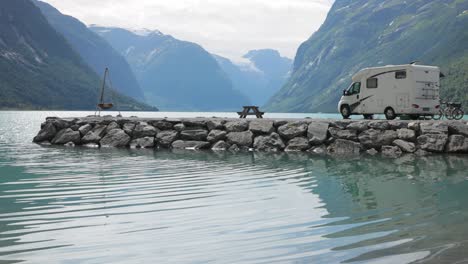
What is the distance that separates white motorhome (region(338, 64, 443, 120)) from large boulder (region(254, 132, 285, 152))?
701 centimetres

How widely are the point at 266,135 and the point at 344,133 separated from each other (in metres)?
4.33

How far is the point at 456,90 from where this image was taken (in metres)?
177

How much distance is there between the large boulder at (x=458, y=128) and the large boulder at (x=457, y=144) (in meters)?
0.26

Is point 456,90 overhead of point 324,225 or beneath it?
overhead

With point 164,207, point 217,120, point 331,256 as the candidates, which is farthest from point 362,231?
point 217,120

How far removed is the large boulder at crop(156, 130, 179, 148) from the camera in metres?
27.2

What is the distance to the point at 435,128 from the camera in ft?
72.2

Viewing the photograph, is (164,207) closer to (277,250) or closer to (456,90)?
(277,250)

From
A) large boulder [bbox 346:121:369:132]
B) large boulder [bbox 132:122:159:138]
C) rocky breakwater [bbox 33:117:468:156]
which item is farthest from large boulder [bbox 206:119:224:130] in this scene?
large boulder [bbox 346:121:369:132]

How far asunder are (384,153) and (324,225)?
51.6 feet

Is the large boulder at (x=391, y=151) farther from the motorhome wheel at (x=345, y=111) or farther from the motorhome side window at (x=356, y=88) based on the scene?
the motorhome wheel at (x=345, y=111)

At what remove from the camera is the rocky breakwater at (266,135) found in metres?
22.1


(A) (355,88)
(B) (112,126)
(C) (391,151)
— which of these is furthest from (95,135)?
(C) (391,151)

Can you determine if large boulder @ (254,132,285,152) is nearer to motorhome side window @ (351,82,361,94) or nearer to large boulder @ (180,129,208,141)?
large boulder @ (180,129,208,141)
